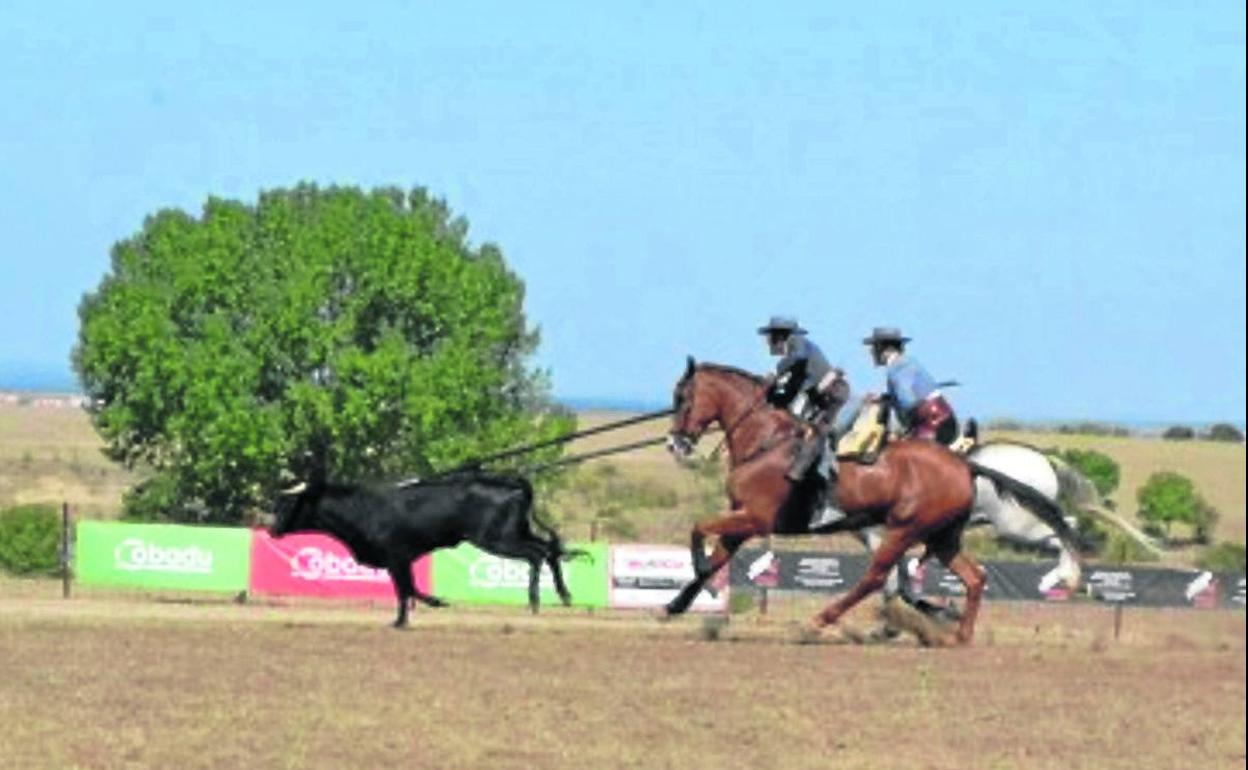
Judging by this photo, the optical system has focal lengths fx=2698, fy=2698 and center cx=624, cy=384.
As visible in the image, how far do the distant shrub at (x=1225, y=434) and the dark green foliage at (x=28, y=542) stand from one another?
117ft

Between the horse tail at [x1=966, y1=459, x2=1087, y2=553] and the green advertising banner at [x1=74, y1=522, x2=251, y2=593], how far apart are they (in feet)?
47.2

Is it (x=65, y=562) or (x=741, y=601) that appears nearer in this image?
(x=65, y=562)

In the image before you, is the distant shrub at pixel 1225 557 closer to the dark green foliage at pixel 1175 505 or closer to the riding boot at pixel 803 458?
the dark green foliage at pixel 1175 505

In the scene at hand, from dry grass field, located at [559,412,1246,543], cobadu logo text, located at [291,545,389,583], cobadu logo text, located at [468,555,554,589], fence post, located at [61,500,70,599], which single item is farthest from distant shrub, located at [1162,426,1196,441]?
cobadu logo text, located at [291,545,389,583]

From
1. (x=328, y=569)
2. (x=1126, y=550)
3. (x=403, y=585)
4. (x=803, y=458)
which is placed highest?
(x=803, y=458)

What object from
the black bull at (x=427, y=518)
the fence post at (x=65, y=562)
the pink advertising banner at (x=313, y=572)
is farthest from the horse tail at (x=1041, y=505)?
the fence post at (x=65, y=562)

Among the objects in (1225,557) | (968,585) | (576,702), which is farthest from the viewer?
(968,585)

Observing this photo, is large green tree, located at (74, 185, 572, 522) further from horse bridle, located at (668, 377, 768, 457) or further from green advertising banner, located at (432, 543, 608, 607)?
horse bridle, located at (668, 377, 768, 457)

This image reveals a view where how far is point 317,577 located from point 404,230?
2289 centimetres

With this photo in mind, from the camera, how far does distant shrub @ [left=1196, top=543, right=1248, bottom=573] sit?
222 inches

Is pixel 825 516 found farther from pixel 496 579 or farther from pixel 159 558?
pixel 159 558

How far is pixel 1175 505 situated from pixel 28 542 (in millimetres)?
35807

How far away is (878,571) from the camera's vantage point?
2262cm

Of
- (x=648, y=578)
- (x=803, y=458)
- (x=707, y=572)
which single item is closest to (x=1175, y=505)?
(x=707, y=572)
